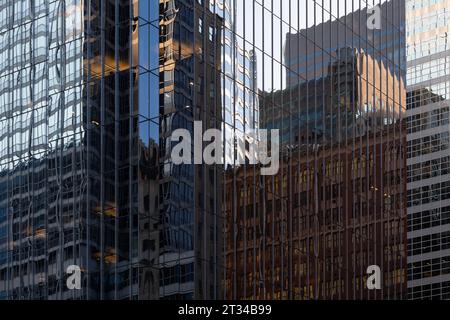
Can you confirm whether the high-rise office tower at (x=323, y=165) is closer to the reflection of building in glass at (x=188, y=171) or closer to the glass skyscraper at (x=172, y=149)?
the glass skyscraper at (x=172, y=149)

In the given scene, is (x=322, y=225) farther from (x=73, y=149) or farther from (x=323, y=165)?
(x=73, y=149)

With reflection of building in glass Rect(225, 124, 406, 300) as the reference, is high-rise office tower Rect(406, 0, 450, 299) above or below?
above

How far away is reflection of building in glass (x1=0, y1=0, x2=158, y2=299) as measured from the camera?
2569 inches

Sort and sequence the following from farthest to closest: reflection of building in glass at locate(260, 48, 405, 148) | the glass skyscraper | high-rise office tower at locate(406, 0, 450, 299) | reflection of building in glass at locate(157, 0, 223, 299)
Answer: high-rise office tower at locate(406, 0, 450, 299), reflection of building in glass at locate(260, 48, 405, 148), the glass skyscraper, reflection of building in glass at locate(157, 0, 223, 299)

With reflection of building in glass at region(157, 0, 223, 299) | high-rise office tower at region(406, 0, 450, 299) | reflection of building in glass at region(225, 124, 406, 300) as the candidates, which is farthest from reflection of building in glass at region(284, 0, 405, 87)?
high-rise office tower at region(406, 0, 450, 299)

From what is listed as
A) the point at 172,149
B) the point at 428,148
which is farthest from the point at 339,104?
the point at 428,148

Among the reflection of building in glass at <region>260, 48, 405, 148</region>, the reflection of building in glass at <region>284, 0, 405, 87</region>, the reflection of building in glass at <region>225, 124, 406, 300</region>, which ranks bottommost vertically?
the reflection of building in glass at <region>225, 124, 406, 300</region>

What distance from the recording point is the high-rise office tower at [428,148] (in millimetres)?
161625

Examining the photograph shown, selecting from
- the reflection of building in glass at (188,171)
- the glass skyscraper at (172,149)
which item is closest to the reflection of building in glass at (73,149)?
the glass skyscraper at (172,149)

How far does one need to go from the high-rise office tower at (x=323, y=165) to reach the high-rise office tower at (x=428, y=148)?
72.7m

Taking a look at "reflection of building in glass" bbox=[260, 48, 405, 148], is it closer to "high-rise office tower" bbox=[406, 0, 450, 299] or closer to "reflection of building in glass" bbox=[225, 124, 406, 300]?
"reflection of building in glass" bbox=[225, 124, 406, 300]

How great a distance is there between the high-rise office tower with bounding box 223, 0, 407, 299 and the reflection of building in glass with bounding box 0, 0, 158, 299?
214 inches

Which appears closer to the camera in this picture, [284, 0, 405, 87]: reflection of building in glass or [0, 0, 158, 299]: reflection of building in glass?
[0, 0, 158, 299]: reflection of building in glass

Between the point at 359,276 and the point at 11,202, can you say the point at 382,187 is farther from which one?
the point at 11,202
